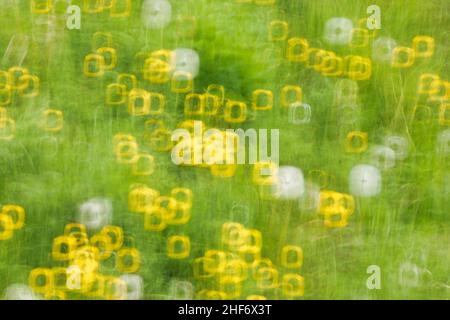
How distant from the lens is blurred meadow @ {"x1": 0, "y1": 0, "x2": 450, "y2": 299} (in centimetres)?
113

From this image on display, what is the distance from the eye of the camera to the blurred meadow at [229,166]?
1130 millimetres

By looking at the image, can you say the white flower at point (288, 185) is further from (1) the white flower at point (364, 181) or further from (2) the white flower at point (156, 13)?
(2) the white flower at point (156, 13)

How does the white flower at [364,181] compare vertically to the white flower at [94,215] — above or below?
above

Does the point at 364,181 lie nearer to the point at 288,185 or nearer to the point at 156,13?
the point at 288,185

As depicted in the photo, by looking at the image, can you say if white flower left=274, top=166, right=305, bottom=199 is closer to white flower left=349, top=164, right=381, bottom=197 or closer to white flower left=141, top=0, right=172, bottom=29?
white flower left=349, top=164, right=381, bottom=197

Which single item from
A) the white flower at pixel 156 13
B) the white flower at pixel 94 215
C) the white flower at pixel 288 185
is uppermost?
the white flower at pixel 156 13

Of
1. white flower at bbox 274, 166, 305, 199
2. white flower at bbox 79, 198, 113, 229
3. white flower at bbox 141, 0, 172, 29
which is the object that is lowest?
white flower at bbox 79, 198, 113, 229

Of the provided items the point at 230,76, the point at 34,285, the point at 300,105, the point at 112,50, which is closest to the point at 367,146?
the point at 300,105

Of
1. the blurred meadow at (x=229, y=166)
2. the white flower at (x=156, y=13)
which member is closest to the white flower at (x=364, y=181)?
the blurred meadow at (x=229, y=166)

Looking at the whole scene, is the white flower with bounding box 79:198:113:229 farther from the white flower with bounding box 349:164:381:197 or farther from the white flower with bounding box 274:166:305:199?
the white flower with bounding box 349:164:381:197

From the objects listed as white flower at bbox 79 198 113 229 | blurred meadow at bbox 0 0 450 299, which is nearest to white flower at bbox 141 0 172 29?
blurred meadow at bbox 0 0 450 299

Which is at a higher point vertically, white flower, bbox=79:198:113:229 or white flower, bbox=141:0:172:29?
white flower, bbox=141:0:172:29

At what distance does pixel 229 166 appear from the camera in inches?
45.1

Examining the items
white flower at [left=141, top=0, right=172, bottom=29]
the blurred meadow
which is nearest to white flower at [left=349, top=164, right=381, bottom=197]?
the blurred meadow
